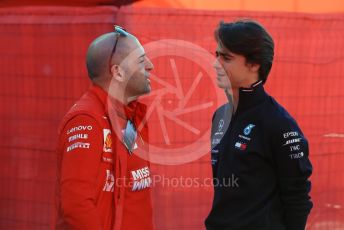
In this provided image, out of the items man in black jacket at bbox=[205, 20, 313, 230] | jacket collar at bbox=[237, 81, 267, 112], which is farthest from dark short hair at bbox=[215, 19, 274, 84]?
jacket collar at bbox=[237, 81, 267, 112]

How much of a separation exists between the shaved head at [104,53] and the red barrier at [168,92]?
6.76 feet

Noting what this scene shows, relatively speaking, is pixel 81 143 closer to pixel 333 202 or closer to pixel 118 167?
pixel 118 167

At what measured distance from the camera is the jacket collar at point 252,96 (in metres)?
2.93

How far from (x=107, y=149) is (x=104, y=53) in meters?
0.45

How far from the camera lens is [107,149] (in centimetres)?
282

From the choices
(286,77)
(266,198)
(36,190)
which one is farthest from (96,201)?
(286,77)

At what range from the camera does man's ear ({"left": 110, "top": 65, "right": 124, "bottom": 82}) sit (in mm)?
2977

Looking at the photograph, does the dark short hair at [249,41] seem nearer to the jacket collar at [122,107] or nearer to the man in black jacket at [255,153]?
the man in black jacket at [255,153]

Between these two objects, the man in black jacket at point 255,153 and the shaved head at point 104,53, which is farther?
the shaved head at point 104,53

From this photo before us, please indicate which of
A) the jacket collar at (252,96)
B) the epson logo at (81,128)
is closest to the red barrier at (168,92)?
the jacket collar at (252,96)

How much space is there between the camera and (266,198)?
2.88 m

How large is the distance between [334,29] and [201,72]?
1383 mm

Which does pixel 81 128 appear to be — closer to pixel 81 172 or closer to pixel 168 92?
pixel 81 172

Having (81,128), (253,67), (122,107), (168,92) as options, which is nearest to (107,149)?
(81,128)
